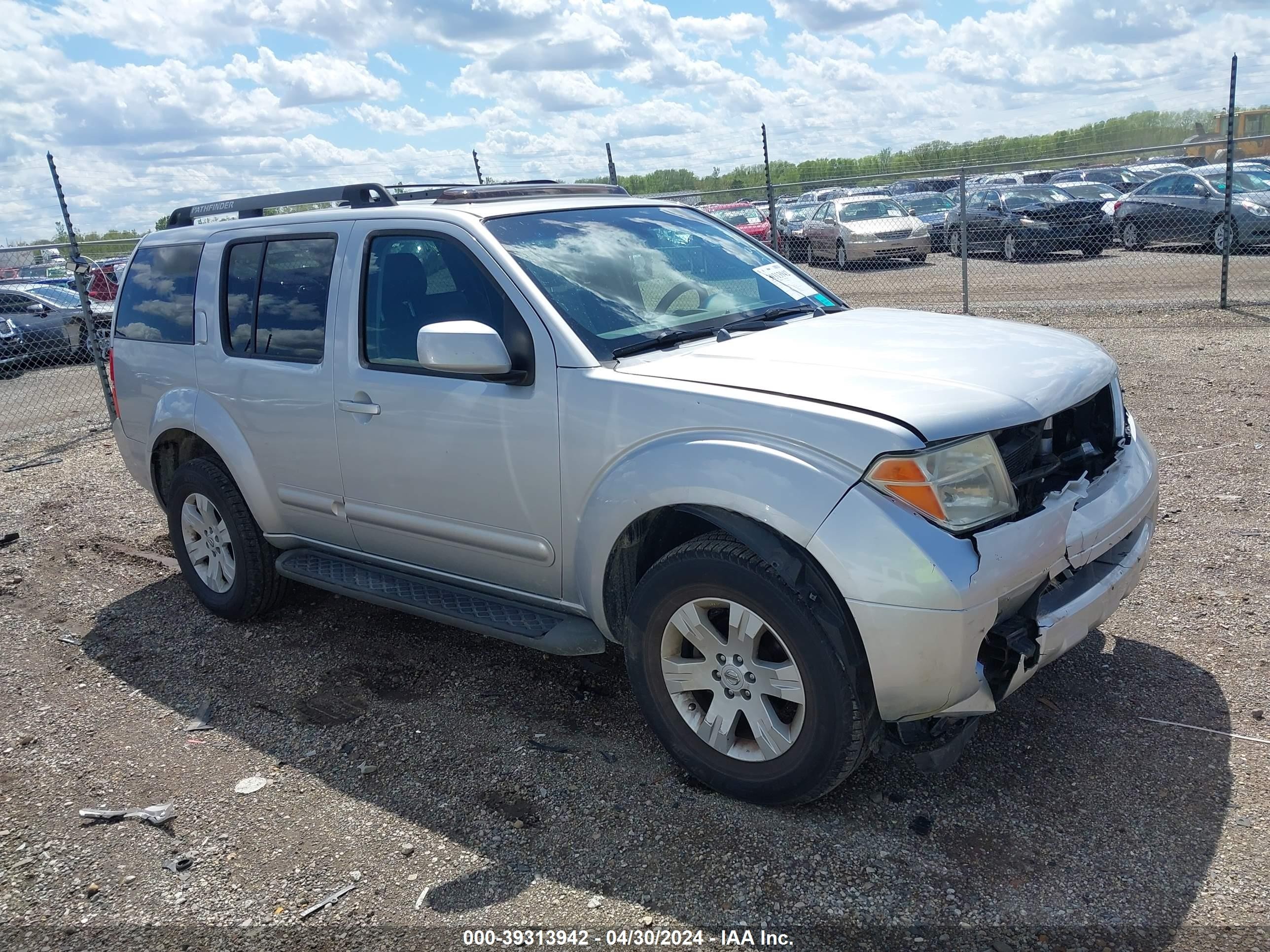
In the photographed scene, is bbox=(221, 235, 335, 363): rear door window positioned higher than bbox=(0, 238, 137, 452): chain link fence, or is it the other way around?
bbox=(221, 235, 335, 363): rear door window

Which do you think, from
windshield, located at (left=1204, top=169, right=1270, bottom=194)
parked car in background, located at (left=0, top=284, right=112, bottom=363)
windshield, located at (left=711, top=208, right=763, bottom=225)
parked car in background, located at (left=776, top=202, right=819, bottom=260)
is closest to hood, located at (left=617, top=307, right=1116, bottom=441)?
parked car in background, located at (left=0, top=284, right=112, bottom=363)

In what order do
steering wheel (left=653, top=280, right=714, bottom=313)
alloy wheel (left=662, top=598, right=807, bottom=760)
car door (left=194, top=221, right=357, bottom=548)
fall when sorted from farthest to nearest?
1. car door (left=194, top=221, right=357, bottom=548)
2. steering wheel (left=653, top=280, right=714, bottom=313)
3. alloy wheel (left=662, top=598, right=807, bottom=760)

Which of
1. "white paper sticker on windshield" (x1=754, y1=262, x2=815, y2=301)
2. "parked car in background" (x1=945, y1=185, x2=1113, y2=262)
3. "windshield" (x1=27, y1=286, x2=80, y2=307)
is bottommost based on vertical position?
"parked car in background" (x1=945, y1=185, x2=1113, y2=262)

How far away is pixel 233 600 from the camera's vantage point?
16.7ft

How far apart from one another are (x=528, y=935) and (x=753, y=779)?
85cm

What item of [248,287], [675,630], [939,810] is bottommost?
[939,810]

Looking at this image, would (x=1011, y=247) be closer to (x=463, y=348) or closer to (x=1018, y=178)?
(x=1018, y=178)

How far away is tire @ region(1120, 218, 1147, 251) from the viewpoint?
18.8 meters

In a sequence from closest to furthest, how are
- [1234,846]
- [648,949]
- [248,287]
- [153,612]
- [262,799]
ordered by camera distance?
[648,949], [1234,846], [262,799], [248,287], [153,612]

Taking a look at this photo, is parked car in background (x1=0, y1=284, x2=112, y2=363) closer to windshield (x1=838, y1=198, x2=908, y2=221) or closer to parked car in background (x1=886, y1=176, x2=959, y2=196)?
windshield (x1=838, y1=198, x2=908, y2=221)

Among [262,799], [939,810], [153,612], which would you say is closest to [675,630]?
[939,810]

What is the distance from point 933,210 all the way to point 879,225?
6.84 metres

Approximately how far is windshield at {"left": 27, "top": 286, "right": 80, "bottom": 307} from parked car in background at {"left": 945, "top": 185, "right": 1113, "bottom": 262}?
15.7 m

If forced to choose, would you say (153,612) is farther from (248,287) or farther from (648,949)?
(648,949)
